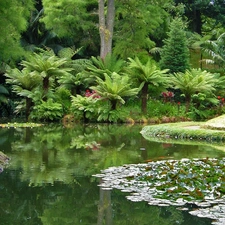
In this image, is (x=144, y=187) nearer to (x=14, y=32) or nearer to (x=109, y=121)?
(x=109, y=121)

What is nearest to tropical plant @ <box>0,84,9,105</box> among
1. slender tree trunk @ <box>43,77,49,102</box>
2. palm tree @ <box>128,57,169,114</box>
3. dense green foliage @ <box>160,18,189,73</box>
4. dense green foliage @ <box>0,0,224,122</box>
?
dense green foliage @ <box>0,0,224,122</box>

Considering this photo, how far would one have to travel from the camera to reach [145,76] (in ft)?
59.1

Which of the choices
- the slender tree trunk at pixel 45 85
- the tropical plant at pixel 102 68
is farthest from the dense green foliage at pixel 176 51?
the slender tree trunk at pixel 45 85

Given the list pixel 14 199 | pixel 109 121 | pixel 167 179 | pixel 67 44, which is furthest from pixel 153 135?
pixel 67 44

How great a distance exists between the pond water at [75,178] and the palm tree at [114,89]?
3.88 m

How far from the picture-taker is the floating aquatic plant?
5551mm

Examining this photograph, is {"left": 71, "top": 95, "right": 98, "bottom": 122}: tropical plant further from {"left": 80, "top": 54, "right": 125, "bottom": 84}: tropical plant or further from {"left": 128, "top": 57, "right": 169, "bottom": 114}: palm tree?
{"left": 128, "top": 57, "right": 169, "bottom": 114}: palm tree

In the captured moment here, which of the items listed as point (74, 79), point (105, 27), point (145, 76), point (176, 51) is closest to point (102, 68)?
point (74, 79)

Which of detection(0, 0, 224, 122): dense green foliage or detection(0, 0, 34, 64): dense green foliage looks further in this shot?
detection(0, 0, 224, 122): dense green foliage

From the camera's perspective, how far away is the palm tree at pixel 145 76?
701 inches

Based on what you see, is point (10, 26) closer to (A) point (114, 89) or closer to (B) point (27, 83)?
(B) point (27, 83)

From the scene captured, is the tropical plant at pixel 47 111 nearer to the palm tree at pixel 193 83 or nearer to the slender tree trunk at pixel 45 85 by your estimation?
the slender tree trunk at pixel 45 85

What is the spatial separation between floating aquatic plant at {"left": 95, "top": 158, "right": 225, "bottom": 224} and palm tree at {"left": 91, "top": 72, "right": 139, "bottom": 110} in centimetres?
927

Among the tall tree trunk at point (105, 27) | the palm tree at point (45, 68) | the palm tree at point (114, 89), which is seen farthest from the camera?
the tall tree trunk at point (105, 27)
